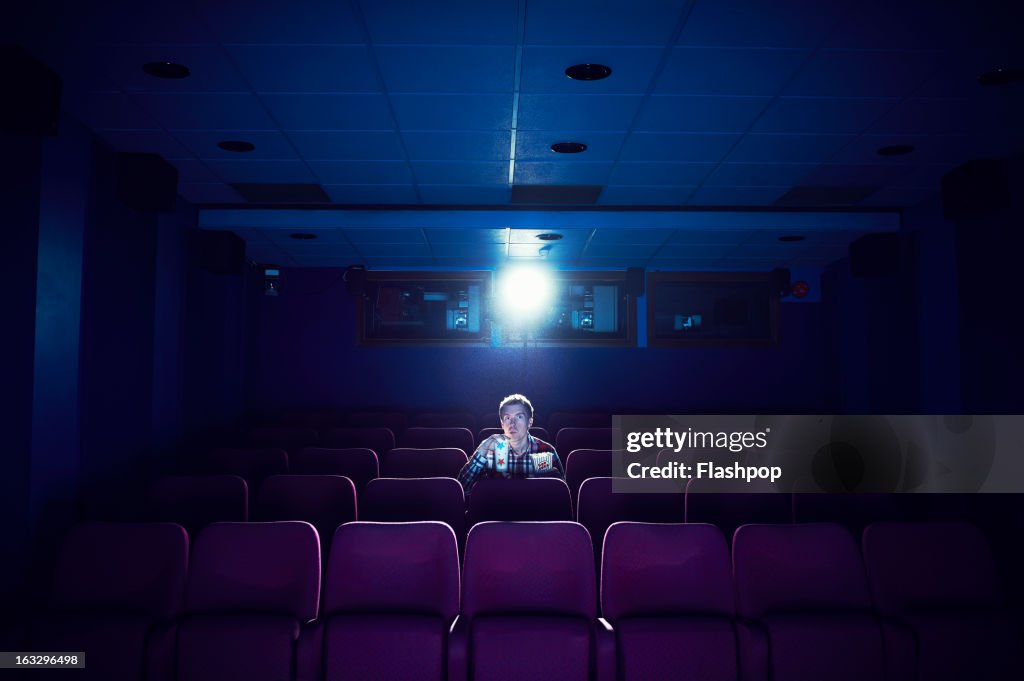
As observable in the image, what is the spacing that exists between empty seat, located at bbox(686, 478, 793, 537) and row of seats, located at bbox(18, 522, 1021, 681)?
88 cm

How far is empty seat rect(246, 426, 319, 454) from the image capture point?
19.9 feet

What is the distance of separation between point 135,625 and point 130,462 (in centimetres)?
337

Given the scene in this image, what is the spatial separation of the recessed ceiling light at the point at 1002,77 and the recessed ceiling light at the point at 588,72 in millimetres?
2201

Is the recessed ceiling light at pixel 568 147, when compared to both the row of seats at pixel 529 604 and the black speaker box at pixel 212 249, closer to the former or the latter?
the row of seats at pixel 529 604

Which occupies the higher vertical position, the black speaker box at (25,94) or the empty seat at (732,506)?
the black speaker box at (25,94)

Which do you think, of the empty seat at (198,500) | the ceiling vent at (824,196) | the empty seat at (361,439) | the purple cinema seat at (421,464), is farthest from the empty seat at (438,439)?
the ceiling vent at (824,196)

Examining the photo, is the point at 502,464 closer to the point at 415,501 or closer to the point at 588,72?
the point at 415,501

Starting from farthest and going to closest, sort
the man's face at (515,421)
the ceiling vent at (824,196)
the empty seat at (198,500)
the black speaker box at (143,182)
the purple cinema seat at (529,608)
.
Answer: the ceiling vent at (824,196)
the black speaker box at (143,182)
the man's face at (515,421)
the empty seat at (198,500)
the purple cinema seat at (529,608)

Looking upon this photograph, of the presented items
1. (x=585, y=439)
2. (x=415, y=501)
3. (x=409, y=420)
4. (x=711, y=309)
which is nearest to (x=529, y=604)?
(x=415, y=501)

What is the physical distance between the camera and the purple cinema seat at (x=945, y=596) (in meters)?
2.48

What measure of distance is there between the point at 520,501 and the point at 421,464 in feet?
4.73

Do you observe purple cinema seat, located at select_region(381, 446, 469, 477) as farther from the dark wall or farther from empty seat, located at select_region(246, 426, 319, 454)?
the dark wall

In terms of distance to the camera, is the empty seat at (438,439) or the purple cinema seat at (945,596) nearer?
the purple cinema seat at (945,596)

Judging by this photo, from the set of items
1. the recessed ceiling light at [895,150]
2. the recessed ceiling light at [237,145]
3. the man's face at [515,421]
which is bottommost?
the man's face at [515,421]
